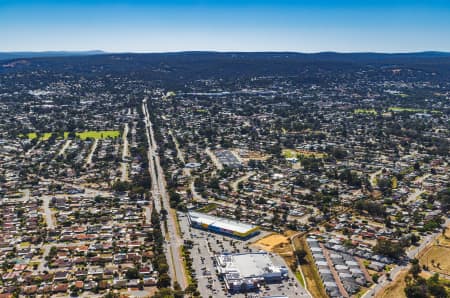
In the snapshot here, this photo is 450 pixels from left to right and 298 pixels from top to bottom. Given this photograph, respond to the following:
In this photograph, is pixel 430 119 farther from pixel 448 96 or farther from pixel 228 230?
pixel 228 230

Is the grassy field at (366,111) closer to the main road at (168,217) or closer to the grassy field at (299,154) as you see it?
the grassy field at (299,154)

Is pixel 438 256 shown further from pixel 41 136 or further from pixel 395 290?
pixel 41 136

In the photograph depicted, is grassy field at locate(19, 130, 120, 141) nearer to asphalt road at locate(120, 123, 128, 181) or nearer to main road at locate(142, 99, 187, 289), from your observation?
asphalt road at locate(120, 123, 128, 181)

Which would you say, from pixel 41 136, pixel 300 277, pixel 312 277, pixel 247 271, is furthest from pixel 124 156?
pixel 312 277

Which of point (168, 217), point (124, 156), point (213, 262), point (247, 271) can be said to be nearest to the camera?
point (247, 271)

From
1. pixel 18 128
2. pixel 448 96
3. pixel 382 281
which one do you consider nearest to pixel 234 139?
pixel 18 128

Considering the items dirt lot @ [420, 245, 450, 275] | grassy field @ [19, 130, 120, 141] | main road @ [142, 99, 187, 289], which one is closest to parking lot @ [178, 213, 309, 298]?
main road @ [142, 99, 187, 289]

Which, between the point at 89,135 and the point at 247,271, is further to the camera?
the point at 89,135
